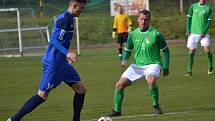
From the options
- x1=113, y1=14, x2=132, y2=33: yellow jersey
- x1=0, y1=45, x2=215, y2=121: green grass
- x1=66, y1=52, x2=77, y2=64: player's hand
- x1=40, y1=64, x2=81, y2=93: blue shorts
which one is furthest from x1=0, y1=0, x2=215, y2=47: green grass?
x1=66, y1=52, x2=77, y2=64: player's hand

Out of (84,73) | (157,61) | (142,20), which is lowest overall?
(84,73)

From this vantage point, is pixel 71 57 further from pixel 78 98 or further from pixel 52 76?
pixel 78 98

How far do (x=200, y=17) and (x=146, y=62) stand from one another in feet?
25.1

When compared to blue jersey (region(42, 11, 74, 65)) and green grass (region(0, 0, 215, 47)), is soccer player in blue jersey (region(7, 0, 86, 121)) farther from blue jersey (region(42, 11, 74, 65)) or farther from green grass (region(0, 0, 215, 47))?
green grass (region(0, 0, 215, 47))

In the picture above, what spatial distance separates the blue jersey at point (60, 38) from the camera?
10.8 m

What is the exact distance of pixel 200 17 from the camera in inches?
805

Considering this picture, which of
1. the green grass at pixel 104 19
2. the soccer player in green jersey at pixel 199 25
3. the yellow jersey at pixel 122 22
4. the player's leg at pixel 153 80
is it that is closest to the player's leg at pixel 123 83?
the player's leg at pixel 153 80

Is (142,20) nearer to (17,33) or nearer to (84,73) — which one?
(84,73)

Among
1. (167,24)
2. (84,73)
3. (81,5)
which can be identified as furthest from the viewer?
(167,24)

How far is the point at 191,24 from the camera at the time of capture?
20.6 m

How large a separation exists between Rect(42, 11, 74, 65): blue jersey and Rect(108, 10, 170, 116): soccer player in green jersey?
2.39 m

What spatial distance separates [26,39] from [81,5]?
78.8 feet

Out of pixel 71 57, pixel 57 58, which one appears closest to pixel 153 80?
pixel 57 58

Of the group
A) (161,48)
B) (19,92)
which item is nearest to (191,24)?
(19,92)
